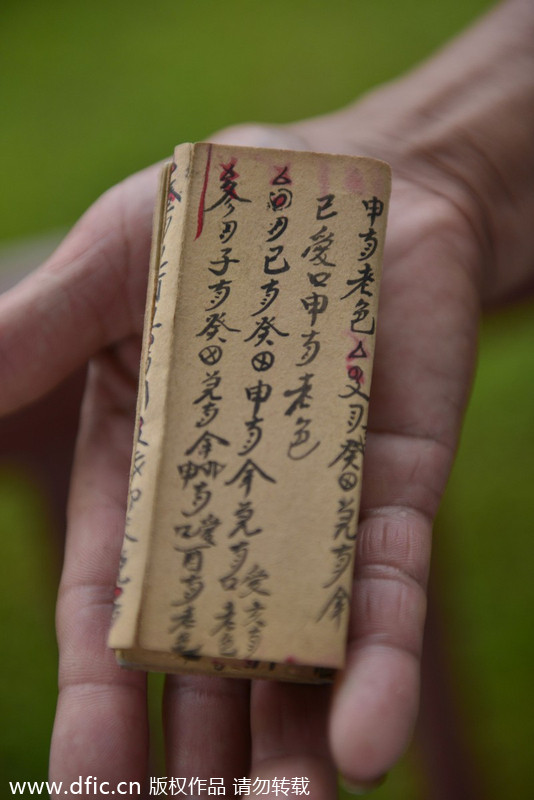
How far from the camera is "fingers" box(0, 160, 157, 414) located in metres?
0.74

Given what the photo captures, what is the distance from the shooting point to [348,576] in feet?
1.96

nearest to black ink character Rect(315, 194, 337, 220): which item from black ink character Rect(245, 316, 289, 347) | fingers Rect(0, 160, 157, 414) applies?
black ink character Rect(245, 316, 289, 347)

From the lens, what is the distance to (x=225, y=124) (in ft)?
5.94

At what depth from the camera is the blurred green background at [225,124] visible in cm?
126

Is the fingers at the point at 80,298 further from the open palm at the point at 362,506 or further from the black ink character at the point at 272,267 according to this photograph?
the black ink character at the point at 272,267

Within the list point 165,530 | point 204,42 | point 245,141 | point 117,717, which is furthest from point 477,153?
point 204,42

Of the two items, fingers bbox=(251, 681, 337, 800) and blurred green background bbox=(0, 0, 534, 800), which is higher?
blurred green background bbox=(0, 0, 534, 800)

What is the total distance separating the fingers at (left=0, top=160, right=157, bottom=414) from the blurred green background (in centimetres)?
50

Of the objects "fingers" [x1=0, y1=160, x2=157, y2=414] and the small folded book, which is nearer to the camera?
the small folded book

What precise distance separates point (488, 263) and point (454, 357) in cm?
26

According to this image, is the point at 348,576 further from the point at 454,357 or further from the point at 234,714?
the point at 454,357

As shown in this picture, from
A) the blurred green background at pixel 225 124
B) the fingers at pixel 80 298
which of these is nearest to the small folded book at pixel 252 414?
the fingers at pixel 80 298

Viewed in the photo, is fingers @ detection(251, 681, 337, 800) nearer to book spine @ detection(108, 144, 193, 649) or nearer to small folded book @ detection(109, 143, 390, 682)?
small folded book @ detection(109, 143, 390, 682)

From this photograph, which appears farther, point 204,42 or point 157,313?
point 204,42
